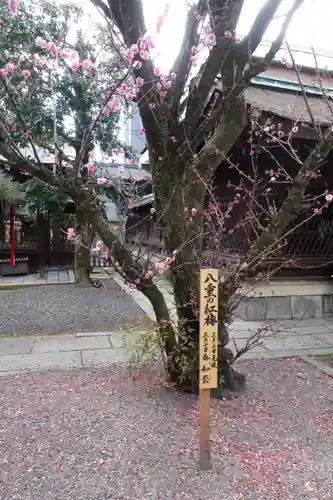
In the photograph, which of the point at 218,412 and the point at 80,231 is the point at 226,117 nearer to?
the point at 218,412

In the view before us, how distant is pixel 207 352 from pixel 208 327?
0.56ft

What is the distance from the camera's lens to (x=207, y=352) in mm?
2627

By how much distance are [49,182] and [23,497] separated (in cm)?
222

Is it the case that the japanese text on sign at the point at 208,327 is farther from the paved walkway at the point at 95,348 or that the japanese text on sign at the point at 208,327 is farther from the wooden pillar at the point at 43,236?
the wooden pillar at the point at 43,236

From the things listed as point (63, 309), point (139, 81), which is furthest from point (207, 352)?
point (63, 309)

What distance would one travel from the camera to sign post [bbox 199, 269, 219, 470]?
2576 mm

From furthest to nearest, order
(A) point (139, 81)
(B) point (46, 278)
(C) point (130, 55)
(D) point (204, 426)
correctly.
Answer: (B) point (46, 278) → (A) point (139, 81) → (C) point (130, 55) → (D) point (204, 426)

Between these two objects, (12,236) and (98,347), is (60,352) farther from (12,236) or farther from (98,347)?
(12,236)

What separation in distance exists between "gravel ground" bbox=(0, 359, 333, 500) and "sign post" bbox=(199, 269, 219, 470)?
0.72 ft

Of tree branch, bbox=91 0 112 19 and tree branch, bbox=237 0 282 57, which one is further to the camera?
tree branch, bbox=91 0 112 19

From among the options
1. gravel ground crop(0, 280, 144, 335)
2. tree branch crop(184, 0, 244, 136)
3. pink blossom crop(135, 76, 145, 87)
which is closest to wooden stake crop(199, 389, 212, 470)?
tree branch crop(184, 0, 244, 136)

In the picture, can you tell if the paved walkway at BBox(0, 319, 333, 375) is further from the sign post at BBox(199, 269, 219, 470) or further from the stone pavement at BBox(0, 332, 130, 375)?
the sign post at BBox(199, 269, 219, 470)

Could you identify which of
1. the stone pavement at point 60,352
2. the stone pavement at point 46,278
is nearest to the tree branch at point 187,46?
the stone pavement at point 60,352

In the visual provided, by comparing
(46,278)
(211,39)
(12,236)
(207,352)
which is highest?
(211,39)
